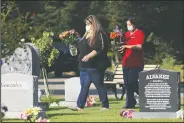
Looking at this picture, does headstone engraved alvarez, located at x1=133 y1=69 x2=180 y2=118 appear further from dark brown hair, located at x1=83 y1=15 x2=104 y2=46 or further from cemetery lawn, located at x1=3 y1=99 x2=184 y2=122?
dark brown hair, located at x1=83 y1=15 x2=104 y2=46

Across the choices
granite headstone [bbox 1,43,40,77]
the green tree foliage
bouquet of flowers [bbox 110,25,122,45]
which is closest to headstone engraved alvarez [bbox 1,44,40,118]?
the green tree foliage

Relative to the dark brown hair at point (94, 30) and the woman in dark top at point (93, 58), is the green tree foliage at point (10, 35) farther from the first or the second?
the dark brown hair at point (94, 30)

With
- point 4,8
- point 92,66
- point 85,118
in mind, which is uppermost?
point 4,8

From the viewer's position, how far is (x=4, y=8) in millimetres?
17328

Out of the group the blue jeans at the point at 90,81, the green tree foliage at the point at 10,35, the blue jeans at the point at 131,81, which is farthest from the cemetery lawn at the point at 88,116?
the green tree foliage at the point at 10,35

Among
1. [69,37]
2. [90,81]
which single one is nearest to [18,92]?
[90,81]

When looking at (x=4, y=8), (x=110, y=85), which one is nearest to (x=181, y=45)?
(x=110, y=85)

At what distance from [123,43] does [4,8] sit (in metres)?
3.91

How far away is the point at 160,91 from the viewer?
12.2 metres

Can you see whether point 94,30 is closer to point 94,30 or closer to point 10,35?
point 94,30

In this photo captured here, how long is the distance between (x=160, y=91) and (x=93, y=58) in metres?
1.99

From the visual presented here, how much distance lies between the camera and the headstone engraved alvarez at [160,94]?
12.2 metres

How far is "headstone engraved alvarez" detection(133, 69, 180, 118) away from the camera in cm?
1216

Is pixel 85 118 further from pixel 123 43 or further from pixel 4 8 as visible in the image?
pixel 4 8
